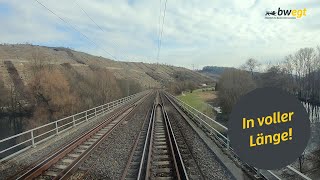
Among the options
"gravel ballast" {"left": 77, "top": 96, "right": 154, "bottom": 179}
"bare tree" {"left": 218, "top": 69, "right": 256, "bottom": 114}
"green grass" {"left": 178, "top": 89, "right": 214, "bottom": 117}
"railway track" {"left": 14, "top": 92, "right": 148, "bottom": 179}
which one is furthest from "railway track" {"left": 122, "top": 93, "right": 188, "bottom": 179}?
"bare tree" {"left": 218, "top": 69, "right": 256, "bottom": 114}

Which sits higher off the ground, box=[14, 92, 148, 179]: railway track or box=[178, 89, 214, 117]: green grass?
box=[14, 92, 148, 179]: railway track

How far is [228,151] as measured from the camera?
1249 cm

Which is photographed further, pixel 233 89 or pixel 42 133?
pixel 233 89

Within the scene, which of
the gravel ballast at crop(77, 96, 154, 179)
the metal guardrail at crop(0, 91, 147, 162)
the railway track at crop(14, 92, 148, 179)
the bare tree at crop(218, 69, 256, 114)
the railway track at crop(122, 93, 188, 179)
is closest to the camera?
the railway track at crop(122, 93, 188, 179)

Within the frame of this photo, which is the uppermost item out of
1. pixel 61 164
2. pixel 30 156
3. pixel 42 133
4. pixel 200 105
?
pixel 61 164

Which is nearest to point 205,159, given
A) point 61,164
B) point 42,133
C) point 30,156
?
point 61,164

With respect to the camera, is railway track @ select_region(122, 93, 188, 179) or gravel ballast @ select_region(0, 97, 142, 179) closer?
railway track @ select_region(122, 93, 188, 179)

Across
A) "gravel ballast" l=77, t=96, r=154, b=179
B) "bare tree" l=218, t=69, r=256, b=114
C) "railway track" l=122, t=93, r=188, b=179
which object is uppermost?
"bare tree" l=218, t=69, r=256, b=114

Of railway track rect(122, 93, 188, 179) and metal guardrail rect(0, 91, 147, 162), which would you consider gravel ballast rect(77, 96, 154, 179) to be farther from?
metal guardrail rect(0, 91, 147, 162)

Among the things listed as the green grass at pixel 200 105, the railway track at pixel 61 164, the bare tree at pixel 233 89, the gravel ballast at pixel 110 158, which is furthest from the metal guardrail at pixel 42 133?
the bare tree at pixel 233 89

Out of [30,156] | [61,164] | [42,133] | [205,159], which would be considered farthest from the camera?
[42,133]

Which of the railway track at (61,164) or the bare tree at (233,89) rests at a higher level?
the bare tree at (233,89)

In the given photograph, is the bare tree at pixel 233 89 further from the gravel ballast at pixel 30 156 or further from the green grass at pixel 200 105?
the gravel ballast at pixel 30 156

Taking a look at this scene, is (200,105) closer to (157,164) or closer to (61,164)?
(157,164)
